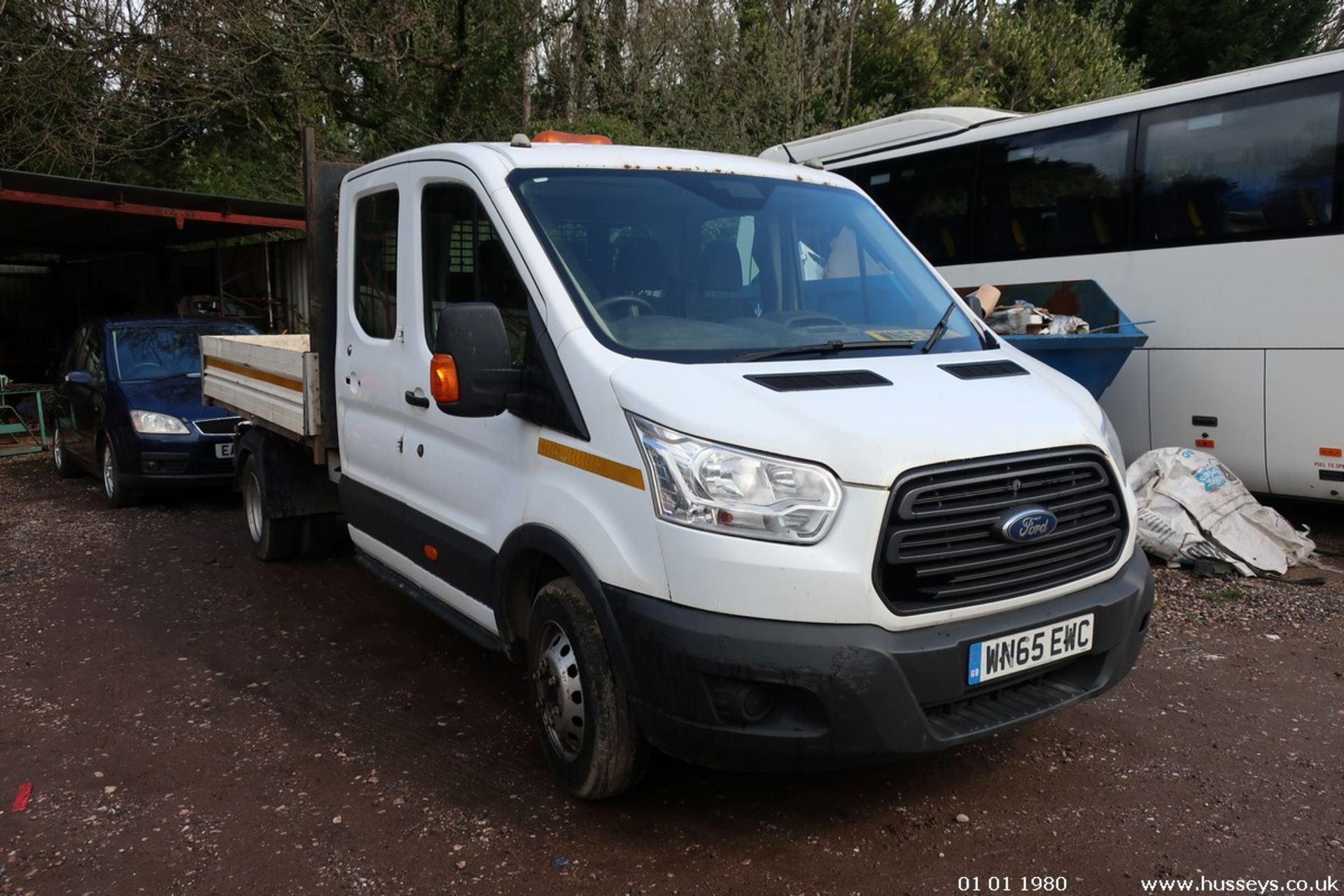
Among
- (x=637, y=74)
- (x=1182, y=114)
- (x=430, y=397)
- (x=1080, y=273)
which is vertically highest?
(x=637, y=74)

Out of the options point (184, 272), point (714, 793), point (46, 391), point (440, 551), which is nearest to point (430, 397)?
point (440, 551)

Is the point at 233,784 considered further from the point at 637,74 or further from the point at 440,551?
the point at 637,74

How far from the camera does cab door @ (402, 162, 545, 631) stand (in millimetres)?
3680

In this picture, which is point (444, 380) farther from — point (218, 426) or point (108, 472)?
point (108, 472)

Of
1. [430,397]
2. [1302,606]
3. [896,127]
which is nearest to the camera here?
[430,397]

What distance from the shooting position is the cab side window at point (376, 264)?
4.61 meters

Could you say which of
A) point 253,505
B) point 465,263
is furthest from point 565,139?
point 253,505

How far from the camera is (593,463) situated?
10.6 feet

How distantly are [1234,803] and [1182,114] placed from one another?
19.5 feet

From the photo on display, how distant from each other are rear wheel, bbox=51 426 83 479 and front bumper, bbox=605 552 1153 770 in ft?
30.5

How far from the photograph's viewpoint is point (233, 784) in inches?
150

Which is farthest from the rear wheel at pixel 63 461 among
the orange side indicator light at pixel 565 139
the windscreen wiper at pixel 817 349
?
the windscreen wiper at pixel 817 349

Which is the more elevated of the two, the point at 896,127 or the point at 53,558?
the point at 896,127

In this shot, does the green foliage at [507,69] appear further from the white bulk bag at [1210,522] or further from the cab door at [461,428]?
the cab door at [461,428]
